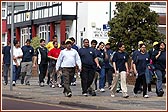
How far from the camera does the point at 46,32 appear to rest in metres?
51.3

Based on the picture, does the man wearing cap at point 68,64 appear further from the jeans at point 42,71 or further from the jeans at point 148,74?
the jeans at point 42,71

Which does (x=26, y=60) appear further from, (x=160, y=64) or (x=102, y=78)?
(x=160, y=64)

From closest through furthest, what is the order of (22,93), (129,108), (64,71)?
(129,108), (64,71), (22,93)

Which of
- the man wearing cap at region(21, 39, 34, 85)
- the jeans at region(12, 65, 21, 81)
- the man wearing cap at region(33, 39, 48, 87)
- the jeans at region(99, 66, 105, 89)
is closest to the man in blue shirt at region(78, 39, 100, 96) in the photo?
the jeans at region(99, 66, 105, 89)

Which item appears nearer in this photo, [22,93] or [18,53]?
[22,93]

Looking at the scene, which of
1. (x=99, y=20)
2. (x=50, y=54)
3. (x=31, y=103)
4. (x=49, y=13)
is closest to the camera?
(x=31, y=103)

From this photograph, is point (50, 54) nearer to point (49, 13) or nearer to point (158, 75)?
point (158, 75)

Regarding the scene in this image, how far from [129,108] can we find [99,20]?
29.8 meters

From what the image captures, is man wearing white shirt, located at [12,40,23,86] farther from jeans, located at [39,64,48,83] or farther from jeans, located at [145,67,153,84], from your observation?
jeans, located at [145,67,153,84]

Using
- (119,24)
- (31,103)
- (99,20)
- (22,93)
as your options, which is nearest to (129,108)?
(31,103)

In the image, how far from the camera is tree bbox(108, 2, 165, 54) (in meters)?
35.1

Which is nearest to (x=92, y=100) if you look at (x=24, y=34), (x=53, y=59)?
(x=53, y=59)

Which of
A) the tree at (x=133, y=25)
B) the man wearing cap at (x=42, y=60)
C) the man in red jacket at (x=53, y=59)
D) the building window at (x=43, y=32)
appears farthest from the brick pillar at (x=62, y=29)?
the man in red jacket at (x=53, y=59)

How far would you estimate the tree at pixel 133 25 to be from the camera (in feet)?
115
